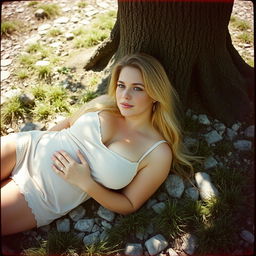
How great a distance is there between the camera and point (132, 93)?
8.82 ft

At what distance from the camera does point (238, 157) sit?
3.32 meters

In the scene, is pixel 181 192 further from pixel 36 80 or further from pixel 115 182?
pixel 36 80

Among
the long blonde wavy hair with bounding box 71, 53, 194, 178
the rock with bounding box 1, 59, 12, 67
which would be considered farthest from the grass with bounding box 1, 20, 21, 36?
the long blonde wavy hair with bounding box 71, 53, 194, 178

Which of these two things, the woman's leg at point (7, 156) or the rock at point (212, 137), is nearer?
the woman's leg at point (7, 156)

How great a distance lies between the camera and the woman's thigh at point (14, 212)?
2500 millimetres

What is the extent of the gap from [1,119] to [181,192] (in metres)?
2.31

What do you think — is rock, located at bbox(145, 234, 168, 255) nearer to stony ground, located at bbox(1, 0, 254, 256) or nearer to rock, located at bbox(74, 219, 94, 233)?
stony ground, located at bbox(1, 0, 254, 256)

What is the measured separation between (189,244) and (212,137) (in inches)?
48.6

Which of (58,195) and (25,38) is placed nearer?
(58,195)

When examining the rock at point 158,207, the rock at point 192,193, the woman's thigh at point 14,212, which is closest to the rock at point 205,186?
the rock at point 192,193

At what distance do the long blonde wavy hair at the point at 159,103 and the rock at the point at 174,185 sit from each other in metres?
0.07

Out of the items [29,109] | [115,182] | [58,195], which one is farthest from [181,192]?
[29,109]

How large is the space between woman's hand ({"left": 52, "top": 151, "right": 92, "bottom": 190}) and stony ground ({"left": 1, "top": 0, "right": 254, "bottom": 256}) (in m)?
0.42

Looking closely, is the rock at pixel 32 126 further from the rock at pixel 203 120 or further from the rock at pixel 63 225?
the rock at pixel 203 120
